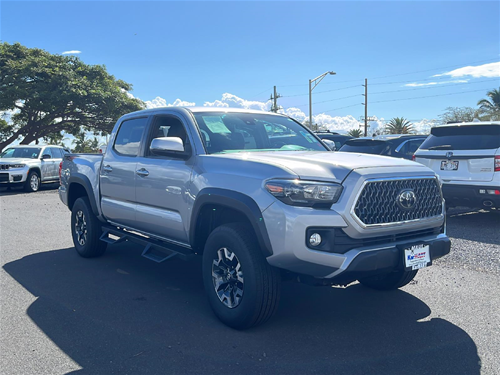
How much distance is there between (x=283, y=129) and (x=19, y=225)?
653cm

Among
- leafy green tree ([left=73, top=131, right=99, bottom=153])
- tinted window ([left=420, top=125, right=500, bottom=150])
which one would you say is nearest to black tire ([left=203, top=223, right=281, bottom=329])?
A: tinted window ([left=420, top=125, right=500, bottom=150])

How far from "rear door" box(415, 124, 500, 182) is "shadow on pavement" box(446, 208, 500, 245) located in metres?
0.83

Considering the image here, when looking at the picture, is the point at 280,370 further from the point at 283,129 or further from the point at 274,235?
the point at 283,129

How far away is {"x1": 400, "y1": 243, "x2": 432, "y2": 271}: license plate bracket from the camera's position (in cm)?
Result: 358

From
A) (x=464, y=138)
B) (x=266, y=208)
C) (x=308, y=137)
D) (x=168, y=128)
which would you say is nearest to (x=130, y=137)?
(x=168, y=128)

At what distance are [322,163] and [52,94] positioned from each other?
24443mm

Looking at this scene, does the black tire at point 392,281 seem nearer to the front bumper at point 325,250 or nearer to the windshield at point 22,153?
the front bumper at point 325,250

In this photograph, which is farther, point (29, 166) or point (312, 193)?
point (29, 166)

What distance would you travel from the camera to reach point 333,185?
350cm

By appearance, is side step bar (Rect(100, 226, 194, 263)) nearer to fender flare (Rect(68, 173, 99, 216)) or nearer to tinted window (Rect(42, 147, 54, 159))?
fender flare (Rect(68, 173, 99, 216))

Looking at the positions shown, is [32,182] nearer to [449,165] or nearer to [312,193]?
[449,165]

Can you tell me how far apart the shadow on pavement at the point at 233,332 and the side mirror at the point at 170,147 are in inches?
56.9

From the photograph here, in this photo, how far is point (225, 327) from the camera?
13.2 feet

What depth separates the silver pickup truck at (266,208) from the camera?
3463 millimetres
